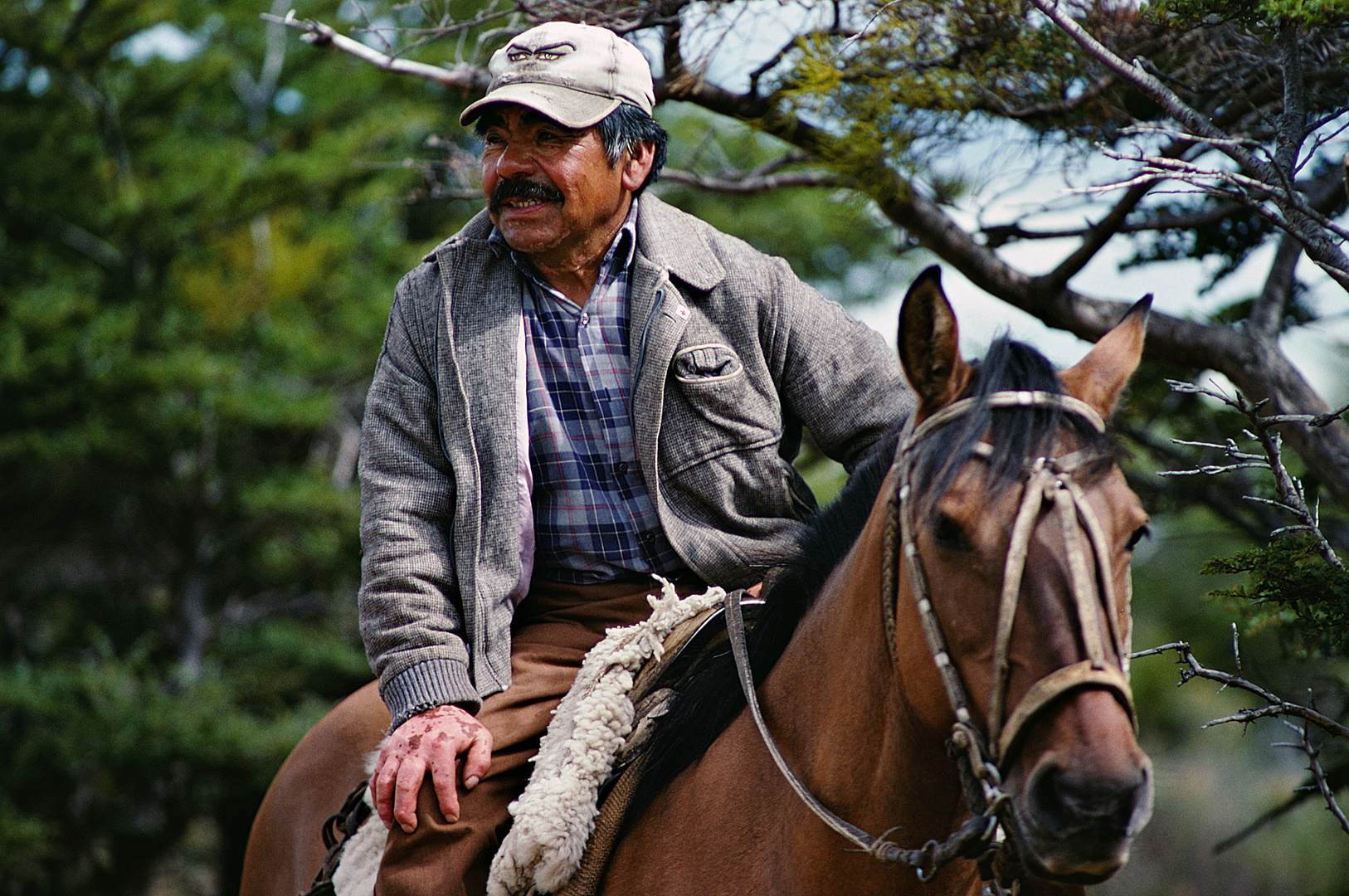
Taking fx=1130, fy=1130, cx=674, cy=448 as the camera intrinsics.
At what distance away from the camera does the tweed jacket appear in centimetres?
259

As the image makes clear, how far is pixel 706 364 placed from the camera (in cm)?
272

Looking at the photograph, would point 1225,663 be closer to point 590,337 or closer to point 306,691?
point 306,691

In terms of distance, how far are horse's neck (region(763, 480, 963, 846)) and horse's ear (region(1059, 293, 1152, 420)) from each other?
38 cm

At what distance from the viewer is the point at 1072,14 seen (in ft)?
10.5

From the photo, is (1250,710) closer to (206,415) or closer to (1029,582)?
(1029,582)

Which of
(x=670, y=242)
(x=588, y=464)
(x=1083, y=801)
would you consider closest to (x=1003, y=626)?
(x=1083, y=801)

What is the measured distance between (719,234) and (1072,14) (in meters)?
1.23

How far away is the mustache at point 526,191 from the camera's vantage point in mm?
2746

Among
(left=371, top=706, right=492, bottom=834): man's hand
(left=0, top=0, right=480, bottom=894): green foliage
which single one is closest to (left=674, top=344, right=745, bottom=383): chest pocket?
(left=371, top=706, right=492, bottom=834): man's hand

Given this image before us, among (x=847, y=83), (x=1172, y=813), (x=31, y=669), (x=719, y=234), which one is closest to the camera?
(x=719, y=234)

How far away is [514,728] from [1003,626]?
1.29m

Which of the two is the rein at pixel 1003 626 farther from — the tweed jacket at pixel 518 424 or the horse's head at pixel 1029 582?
the tweed jacket at pixel 518 424

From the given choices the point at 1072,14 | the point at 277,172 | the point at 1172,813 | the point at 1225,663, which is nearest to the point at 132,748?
the point at 277,172

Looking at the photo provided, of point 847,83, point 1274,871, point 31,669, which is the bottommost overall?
point 1274,871
